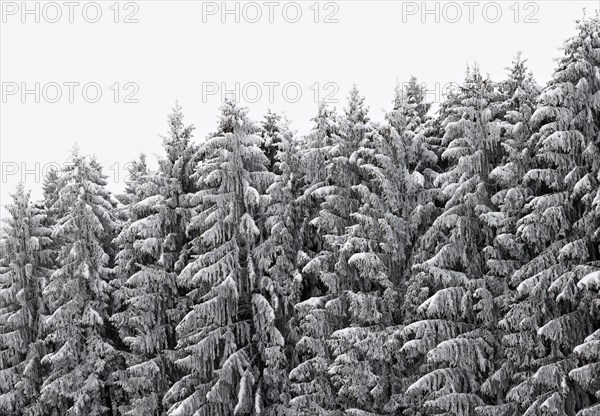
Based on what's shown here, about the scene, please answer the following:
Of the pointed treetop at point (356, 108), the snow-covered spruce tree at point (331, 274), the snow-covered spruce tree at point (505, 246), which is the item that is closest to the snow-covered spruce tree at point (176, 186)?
the snow-covered spruce tree at point (331, 274)

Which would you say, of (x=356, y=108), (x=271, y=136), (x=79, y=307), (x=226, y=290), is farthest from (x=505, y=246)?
(x=79, y=307)

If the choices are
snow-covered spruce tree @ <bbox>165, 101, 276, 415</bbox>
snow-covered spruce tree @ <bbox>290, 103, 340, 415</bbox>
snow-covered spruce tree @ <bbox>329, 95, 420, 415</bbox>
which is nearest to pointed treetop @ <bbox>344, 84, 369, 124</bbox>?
snow-covered spruce tree @ <bbox>290, 103, 340, 415</bbox>

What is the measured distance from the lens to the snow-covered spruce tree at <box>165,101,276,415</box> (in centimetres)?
2886

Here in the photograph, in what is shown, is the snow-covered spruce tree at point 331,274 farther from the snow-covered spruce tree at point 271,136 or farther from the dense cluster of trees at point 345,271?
the snow-covered spruce tree at point 271,136

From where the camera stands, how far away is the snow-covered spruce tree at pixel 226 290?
94.7 feet

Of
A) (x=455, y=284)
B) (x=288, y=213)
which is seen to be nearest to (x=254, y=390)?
(x=288, y=213)

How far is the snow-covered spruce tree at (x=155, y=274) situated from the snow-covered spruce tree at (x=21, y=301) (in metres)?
5.54

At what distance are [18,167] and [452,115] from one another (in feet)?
115

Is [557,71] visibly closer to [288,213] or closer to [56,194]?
[288,213]

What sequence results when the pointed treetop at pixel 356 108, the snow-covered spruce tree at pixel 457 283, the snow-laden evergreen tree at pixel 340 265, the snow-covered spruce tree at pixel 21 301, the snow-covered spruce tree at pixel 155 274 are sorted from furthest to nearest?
the snow-covered spruce tree at pixel 21 301
the snow-covered spruce tree at pixel 155 274
the pointed treetop at pixel 356 108
the snow-laden evergreen tree at pixel 340 265
the snow-covered spruce tree at pixel 457 283

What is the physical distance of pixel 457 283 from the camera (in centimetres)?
2598

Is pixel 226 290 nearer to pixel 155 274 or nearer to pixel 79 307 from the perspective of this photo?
pixel 155 274

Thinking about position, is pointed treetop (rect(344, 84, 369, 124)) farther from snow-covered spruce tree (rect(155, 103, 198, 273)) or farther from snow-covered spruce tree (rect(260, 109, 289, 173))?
snow-covered spruce tree (rect(155, 103, 198, 273))

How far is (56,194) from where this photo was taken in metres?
39.7
